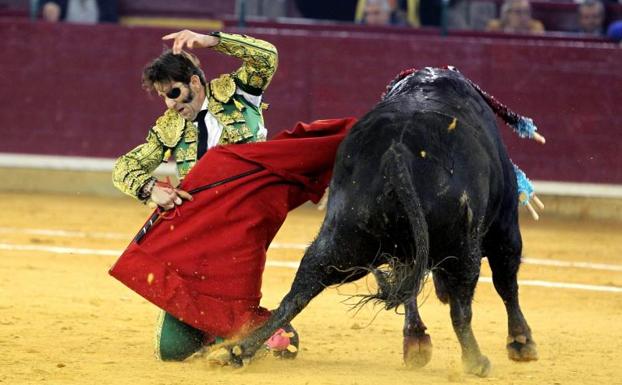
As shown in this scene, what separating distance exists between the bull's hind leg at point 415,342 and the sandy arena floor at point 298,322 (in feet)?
0.15

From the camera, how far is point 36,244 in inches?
298

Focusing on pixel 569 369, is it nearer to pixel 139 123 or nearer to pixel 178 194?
pixel 178 194

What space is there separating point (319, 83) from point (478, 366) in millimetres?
5658

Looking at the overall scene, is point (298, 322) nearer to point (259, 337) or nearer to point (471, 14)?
point (259, 337)

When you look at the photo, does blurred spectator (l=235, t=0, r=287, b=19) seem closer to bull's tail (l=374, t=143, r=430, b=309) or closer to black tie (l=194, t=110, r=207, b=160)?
black tie (l=194, t=110, r=207, b=160)

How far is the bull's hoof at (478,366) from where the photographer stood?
13.6 feet

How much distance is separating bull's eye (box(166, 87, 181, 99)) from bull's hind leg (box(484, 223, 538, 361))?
1188 mm

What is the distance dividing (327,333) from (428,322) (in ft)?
1.86

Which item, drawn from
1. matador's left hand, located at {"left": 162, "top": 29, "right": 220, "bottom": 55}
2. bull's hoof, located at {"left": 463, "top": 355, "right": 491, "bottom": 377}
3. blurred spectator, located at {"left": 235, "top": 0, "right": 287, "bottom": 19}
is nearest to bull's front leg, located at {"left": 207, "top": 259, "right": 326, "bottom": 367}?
bull's hoof, located at {"left": 463, "top": 355, "right": 491, "bottom": 377}

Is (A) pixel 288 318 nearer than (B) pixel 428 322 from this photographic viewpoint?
Yes

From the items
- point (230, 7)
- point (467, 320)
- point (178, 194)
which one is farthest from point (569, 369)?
point (230, 7)

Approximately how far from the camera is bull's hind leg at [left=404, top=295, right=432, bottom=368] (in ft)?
14.8

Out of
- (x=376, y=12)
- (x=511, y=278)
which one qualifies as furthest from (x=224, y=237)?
(x=376, y=12)

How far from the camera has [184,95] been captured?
14.5 ft
